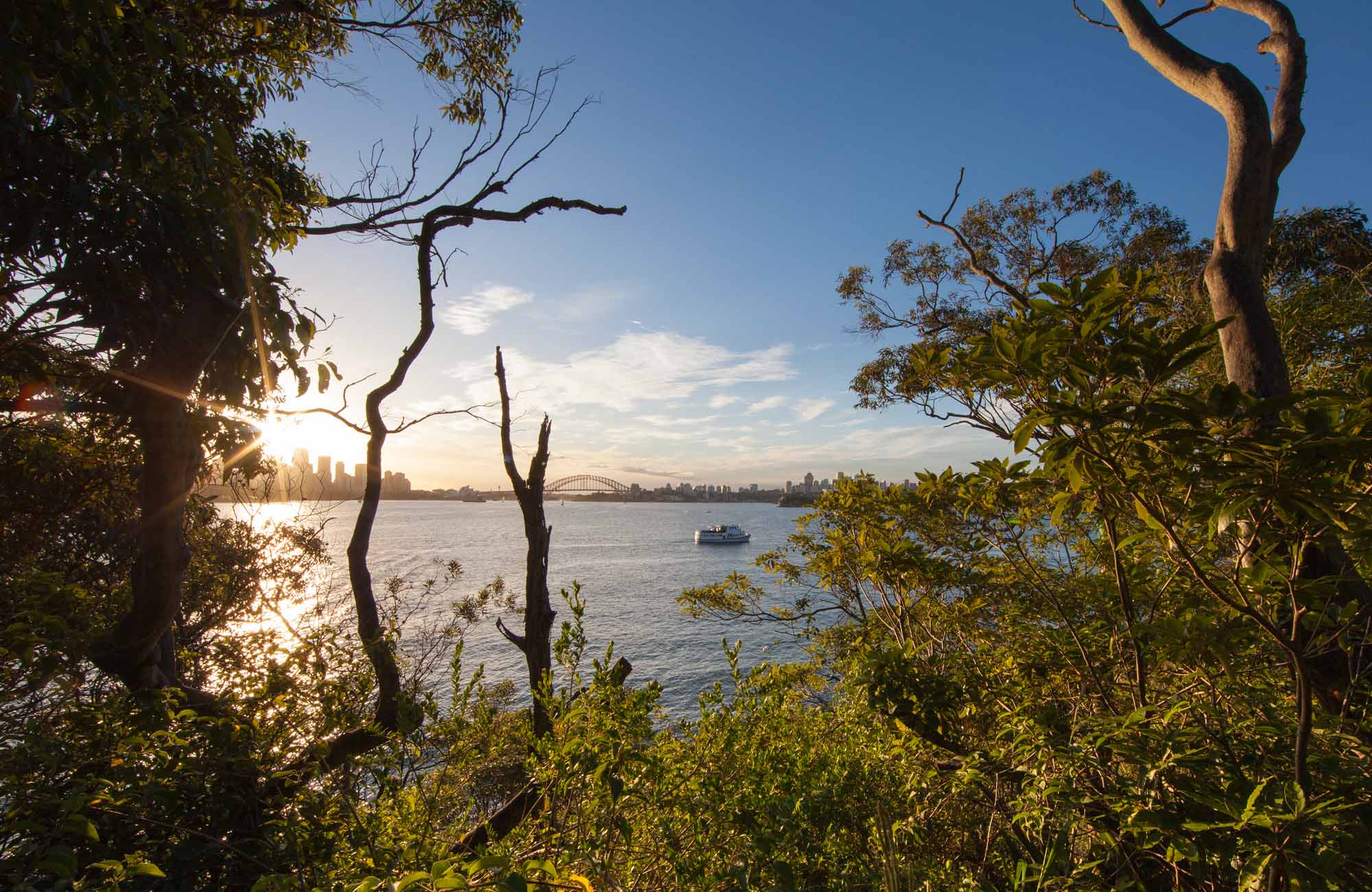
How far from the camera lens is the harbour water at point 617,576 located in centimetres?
1836

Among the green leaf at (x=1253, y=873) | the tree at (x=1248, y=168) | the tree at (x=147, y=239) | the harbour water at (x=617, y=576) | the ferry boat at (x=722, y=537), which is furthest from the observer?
the ferry boat at (x=722, y=537)

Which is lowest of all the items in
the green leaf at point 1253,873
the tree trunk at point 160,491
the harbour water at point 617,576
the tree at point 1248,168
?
the harbour water at point 617,576

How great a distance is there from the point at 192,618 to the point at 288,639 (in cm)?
655

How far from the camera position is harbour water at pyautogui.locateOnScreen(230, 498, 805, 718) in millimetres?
18359

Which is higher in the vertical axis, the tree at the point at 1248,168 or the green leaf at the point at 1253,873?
the tree at the point at 1248,168

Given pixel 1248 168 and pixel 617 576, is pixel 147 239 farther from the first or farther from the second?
pixel 617 576

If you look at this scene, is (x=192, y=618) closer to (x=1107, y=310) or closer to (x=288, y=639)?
(x=288, y=639)

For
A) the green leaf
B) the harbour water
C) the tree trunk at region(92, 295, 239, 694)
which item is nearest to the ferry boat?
the harbour water

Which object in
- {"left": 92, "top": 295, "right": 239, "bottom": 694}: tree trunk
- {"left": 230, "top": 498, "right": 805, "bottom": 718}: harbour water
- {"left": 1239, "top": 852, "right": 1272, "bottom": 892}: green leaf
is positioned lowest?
{"left": 230, "top": 498, "right": 805, "bottom": 718}: harbour water

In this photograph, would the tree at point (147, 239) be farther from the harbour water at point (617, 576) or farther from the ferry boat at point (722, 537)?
the ferry boat at point (722, 537)

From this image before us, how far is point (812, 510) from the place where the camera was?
460cm

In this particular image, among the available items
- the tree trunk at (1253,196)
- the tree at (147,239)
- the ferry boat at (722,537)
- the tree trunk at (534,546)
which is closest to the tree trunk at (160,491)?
the tree at (147,239)

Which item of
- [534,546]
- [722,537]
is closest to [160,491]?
[534,546]

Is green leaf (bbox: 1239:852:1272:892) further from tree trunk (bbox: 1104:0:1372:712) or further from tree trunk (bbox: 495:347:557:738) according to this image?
tree trunk (bbox: 495:347:557:738)
